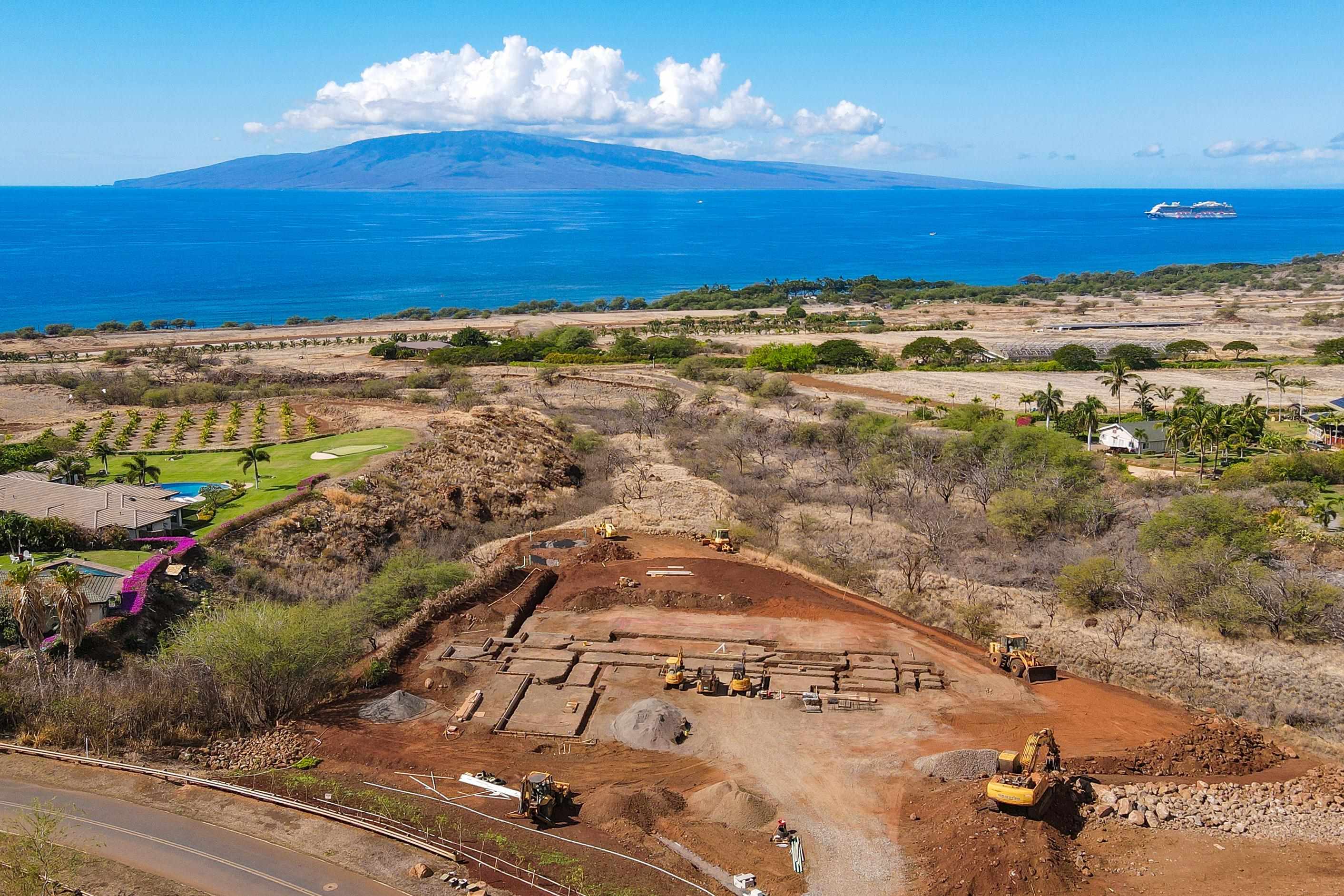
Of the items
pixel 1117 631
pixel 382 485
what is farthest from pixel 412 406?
pixel 1117 631

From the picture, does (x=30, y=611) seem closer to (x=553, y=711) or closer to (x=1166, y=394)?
(x=553, y=711)

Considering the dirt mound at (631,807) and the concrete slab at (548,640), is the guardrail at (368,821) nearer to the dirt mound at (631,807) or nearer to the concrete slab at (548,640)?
the dirt mound at (631,807)

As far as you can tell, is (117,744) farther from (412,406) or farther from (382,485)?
(412,406)

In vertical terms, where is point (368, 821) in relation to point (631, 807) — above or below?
above

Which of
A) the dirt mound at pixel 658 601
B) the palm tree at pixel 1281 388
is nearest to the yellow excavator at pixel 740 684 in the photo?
the dirt mound at pixel 658 601

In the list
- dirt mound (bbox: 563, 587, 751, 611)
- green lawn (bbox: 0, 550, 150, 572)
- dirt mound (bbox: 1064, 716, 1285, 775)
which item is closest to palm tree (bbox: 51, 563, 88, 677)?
green lawn (bbox: 0, 550, 150, 572)

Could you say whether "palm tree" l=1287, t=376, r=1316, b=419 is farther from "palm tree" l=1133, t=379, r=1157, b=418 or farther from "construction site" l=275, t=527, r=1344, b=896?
"construction site" l=275, t=527, r=1344, b=896

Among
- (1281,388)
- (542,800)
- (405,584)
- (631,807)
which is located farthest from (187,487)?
(1281,388)
